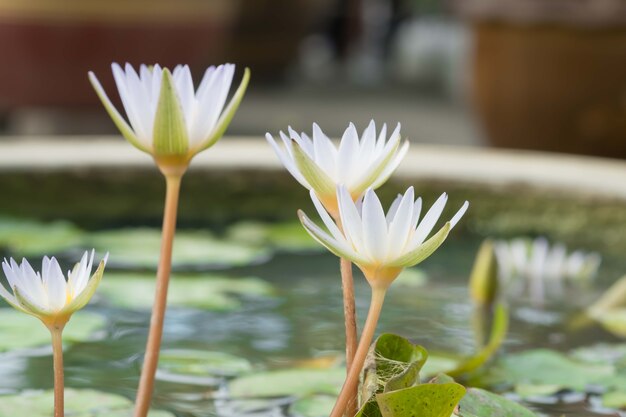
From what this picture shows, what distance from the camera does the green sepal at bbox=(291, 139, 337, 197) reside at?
465 millimetres

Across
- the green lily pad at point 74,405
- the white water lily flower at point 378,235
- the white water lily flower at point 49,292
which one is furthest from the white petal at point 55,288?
the green lily pad at point 74,405

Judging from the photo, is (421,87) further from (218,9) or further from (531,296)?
(531,296)

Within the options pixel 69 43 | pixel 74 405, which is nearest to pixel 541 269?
pixel 74 405

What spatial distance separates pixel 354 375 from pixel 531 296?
0.65 meters

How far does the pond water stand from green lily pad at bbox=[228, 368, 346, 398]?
1cm

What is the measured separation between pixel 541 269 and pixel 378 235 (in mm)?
726

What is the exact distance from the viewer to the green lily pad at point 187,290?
3.33 feet

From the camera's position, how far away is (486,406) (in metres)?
0.56

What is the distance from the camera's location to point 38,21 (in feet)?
11.7

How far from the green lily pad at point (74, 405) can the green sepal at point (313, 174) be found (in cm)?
26

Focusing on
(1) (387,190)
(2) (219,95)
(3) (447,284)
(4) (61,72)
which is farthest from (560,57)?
(2) (219,95)

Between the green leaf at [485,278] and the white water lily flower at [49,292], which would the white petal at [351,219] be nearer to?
the white water lily flower at [49,292]

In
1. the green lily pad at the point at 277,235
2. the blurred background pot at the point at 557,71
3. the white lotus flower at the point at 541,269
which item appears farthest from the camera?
the blurred background pot at the point at 557,71

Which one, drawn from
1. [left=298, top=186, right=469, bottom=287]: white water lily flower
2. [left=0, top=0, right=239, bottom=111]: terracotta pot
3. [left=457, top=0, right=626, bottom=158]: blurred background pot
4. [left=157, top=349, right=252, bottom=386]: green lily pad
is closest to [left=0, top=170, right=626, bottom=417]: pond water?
[left=157, top=349, right=252, bottom=386]: green lily pad
